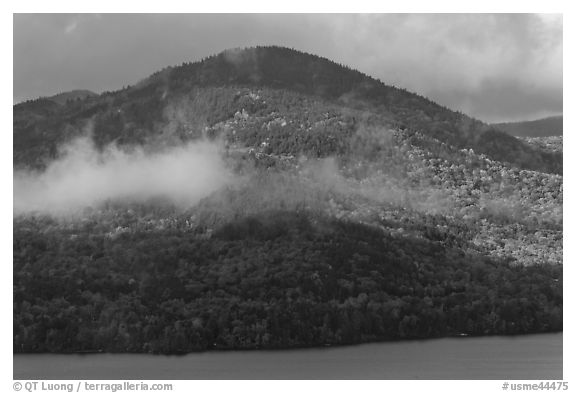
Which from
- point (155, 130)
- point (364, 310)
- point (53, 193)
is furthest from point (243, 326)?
point (155, 130)

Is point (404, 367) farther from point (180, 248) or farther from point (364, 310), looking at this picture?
point (180, 248)

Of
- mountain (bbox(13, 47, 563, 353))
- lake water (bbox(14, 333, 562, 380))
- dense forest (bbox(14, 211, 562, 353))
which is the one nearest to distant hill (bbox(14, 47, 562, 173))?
→ mountain (bbox(13, 47, 563, 353))

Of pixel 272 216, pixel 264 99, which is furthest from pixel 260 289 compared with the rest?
Answer: pixel 264 99

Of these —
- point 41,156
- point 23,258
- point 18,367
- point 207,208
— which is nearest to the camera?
point 18,367

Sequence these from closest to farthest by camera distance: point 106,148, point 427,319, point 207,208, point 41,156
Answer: point 427,319, point 207,208, point 41,156, point 106,148

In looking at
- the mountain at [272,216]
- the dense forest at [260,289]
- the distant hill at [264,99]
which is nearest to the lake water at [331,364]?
the dense forest at [260,289]

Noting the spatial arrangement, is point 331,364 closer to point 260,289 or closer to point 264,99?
point 260,289

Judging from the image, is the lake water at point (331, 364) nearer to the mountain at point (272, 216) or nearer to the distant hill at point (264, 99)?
the mountain at point (272, 216)
